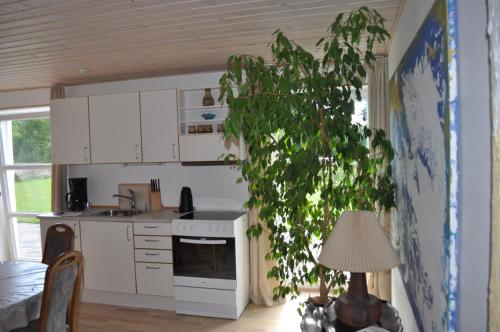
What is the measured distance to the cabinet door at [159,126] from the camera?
371cm

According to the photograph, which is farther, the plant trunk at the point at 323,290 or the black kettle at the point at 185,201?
the black kettle at the point at 185,201

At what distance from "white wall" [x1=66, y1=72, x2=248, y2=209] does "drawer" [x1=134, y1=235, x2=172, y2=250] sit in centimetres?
64

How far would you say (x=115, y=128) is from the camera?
3896 mm

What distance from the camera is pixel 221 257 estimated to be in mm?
3311

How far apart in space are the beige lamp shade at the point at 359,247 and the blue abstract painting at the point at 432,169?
0.45 ft

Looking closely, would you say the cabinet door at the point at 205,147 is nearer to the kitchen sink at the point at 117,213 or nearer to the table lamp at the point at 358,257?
the kitchen sink at the point at 117,213

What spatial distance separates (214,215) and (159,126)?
3.76ft

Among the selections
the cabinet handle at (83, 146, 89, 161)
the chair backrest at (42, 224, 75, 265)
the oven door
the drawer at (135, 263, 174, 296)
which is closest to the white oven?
the oven door

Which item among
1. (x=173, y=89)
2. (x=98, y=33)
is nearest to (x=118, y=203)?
(x=173, y=89)

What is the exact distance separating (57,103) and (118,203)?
1.41 metres

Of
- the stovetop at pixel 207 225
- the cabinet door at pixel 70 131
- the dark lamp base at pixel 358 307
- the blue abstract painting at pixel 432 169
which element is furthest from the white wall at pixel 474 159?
the cabinet door at pixel 70 131

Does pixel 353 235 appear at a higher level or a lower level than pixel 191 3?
lower

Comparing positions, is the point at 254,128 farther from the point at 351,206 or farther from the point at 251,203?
the point at 351,206

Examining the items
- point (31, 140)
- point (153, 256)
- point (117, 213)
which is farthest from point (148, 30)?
point (31, 140)
